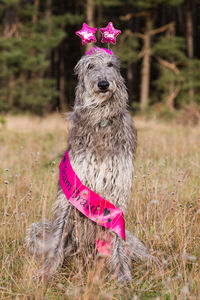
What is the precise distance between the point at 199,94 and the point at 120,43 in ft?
18.6

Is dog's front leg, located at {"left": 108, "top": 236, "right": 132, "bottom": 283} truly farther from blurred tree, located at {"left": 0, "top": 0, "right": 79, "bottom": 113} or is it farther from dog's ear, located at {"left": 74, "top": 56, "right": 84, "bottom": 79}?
blurred tree, located at {"left": 0, "top": 0, "right": 79, "bottom": 113}

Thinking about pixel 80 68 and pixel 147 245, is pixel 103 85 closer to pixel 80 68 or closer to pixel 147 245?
pixel 80 68

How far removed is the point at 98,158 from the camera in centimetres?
320

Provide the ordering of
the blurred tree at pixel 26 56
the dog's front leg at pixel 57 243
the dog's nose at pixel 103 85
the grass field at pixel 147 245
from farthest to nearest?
the blurred tree at pixel 26 56 → the dog's front leg at pixel 57 243 → the dog's nose at pixel 103 85 → the grass field at pixel 147 245

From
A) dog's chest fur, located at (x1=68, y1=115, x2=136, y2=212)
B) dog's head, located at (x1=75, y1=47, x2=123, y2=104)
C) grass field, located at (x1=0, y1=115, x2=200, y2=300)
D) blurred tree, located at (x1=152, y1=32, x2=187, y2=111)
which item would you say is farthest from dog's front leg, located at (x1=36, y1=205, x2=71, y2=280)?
blurred tree, located at (x1=152, y1=32, x2=187, y2=111)

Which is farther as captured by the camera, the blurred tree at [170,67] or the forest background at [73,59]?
the blurred tree at [170,67]

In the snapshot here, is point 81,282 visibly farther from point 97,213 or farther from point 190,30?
point 190,30

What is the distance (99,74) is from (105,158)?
2.57ft

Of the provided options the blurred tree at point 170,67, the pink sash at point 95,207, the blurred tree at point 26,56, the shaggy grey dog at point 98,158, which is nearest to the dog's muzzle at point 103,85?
the shaggy grey dog at point 98,158

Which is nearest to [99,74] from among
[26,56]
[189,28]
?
[26,56]

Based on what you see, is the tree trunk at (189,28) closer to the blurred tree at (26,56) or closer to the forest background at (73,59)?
the forest background at (73,59)

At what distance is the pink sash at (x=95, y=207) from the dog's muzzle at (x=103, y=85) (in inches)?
31.7

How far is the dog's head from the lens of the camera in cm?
312

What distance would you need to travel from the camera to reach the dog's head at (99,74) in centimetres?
312
